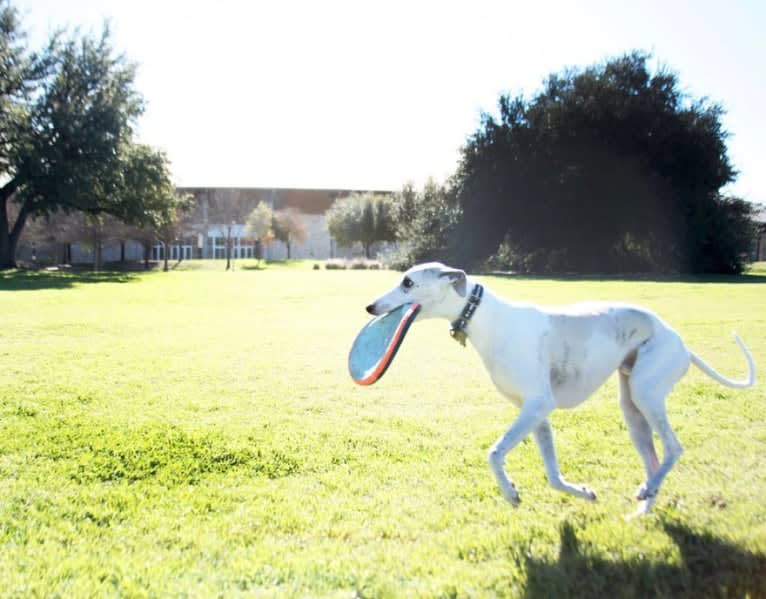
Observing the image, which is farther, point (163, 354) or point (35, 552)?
point (163, 354)

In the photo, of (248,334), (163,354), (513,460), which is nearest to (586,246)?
(248,334)

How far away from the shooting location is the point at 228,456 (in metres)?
4.72

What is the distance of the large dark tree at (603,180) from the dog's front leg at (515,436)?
35668 mm

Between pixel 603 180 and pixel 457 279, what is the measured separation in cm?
3566

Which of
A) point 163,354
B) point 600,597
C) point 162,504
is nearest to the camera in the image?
point 600,597

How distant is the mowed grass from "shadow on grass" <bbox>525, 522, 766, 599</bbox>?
0.01m

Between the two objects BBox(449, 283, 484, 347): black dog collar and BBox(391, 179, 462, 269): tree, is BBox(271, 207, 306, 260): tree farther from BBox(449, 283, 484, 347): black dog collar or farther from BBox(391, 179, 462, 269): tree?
BBox(449, 283, 484, 347): black dog collar

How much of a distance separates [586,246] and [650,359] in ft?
117

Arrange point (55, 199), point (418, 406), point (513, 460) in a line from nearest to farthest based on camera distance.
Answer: point (513, 460) → point (418, 406) → point (55, 199)

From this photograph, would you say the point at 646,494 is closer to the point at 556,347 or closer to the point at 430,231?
the point at 556,347

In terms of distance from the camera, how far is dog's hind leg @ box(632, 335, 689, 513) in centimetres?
347

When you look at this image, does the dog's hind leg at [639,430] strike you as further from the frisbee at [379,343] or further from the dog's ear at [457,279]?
the frisbee at [379,343]

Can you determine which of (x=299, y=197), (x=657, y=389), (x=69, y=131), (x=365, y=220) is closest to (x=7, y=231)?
(x=69, y=131)

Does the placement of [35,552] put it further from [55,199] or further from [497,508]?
[55,199]
